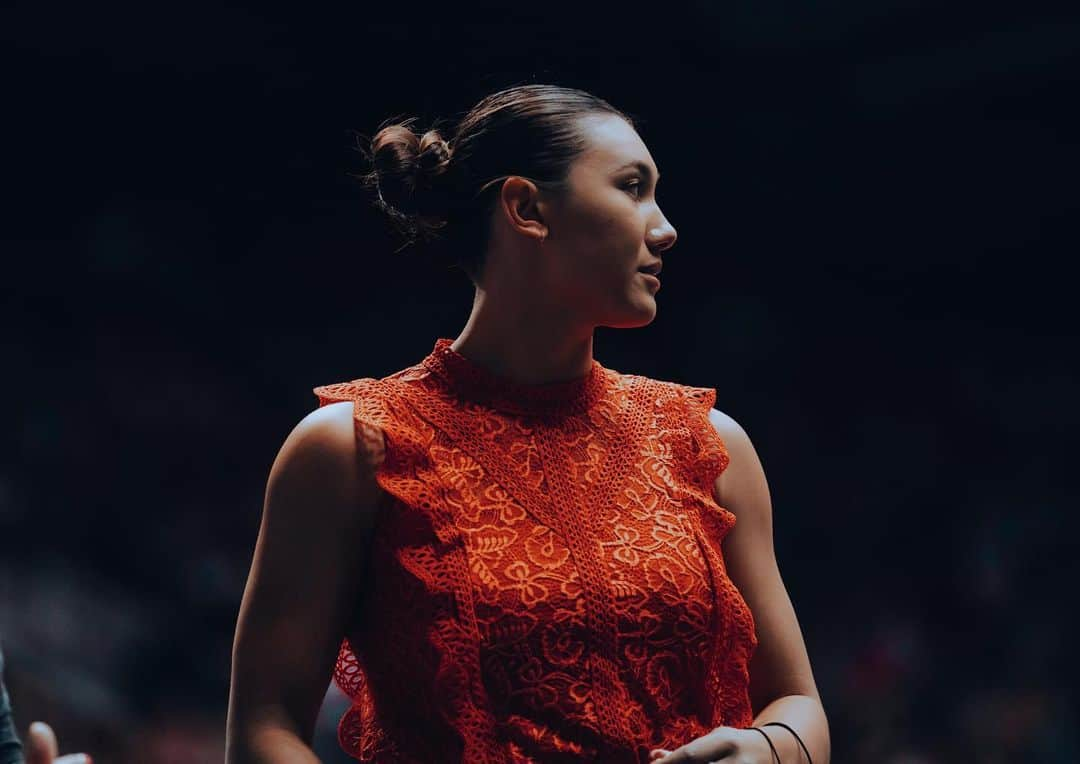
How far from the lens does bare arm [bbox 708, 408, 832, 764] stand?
1.96 m

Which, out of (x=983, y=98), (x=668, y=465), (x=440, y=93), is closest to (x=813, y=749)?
(x=668, y=465)

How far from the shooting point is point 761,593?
1985 mm

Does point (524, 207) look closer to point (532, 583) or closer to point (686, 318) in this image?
point (532, 583)

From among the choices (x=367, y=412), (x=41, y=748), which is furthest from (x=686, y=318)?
(x=41, y=748)

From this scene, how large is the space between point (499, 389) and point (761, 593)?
43cm

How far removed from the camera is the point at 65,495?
3.81 m

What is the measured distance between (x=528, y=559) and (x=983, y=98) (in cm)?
256

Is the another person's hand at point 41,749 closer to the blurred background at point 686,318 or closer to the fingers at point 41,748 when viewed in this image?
the fingers at point 41,748

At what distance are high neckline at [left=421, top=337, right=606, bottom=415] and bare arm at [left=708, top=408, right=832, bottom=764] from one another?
0.69 ft

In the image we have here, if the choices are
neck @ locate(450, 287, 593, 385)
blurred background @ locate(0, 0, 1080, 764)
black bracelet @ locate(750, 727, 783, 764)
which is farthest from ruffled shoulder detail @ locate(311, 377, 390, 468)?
blurred background @ locate(0, 0, 1080, 764)

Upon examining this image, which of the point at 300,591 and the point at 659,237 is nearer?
Answer: the point at 300,591

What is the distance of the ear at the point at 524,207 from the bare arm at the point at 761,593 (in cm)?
36

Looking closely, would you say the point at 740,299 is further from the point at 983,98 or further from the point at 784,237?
the point at 983,98

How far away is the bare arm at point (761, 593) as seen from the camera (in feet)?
6.45
